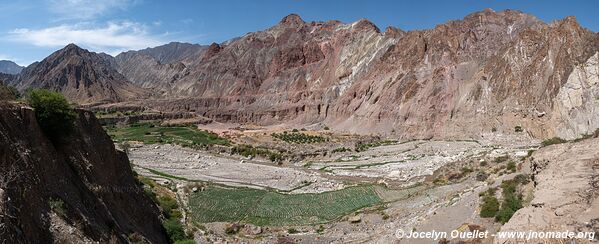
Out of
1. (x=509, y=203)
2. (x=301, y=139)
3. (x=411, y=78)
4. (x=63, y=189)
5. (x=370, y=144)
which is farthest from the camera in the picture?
(x=411, y=78)

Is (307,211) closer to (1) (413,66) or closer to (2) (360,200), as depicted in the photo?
(2) (360,200)

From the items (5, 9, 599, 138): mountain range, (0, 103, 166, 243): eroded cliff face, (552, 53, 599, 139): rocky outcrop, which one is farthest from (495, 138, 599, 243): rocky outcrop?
(552, 53, 599, 139): rocky outcrop

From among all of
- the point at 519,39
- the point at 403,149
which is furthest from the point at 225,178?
the point at 519,39

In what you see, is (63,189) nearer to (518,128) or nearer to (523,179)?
(523,179)

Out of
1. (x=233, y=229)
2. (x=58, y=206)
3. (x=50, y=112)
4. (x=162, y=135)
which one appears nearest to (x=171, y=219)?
(x=233, y=229)

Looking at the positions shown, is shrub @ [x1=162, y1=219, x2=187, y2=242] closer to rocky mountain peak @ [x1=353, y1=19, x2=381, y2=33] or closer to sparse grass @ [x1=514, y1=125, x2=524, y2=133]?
sparse grass @ [x1=514, y1=125, x2=524, y2=133]

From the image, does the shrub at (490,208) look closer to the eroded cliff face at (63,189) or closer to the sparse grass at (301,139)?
the eroded cliff face at (63,189)
